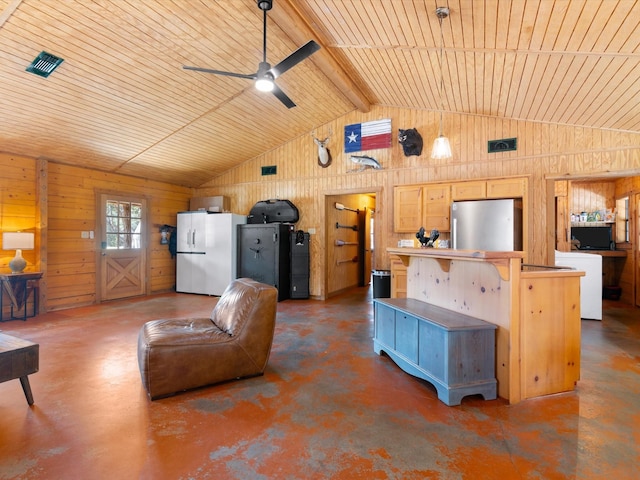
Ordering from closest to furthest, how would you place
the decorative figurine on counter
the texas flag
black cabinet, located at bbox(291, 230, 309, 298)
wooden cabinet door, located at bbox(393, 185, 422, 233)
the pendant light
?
the pendant light → the decorative figurine on counter → wooden cabinet door, located at bbox(393, 185, 422, 233) → the texas flag → black cabinet, located at bbox(291, 230, 309, 298)

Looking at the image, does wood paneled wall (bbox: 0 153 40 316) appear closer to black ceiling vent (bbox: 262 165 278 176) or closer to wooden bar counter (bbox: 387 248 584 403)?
black ceiling vent (bbox: 262 165 278 176)

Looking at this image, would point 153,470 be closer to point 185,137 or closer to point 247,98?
point 247,98

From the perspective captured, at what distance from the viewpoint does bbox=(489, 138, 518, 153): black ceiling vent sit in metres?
5.08

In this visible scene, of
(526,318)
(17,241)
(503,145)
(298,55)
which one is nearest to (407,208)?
(503,145)

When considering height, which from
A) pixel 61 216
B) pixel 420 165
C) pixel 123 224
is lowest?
pixel 123 224

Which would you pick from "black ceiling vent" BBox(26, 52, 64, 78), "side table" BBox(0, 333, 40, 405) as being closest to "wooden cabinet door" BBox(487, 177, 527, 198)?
"side table" BBox(0, 333, 40, 405)

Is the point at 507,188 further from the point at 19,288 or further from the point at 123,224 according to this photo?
the point at 19,288

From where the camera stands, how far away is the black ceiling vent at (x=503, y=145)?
5082 millimetres

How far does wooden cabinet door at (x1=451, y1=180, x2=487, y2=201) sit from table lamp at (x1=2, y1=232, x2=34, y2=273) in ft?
21.9

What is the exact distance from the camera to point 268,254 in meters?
6.59

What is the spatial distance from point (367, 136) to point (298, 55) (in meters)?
3.24

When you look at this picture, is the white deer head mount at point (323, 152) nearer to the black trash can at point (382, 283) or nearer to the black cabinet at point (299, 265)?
the black cabinet at point (299, 265)

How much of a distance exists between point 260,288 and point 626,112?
469 cm

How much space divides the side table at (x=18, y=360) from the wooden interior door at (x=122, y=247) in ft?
14.3
